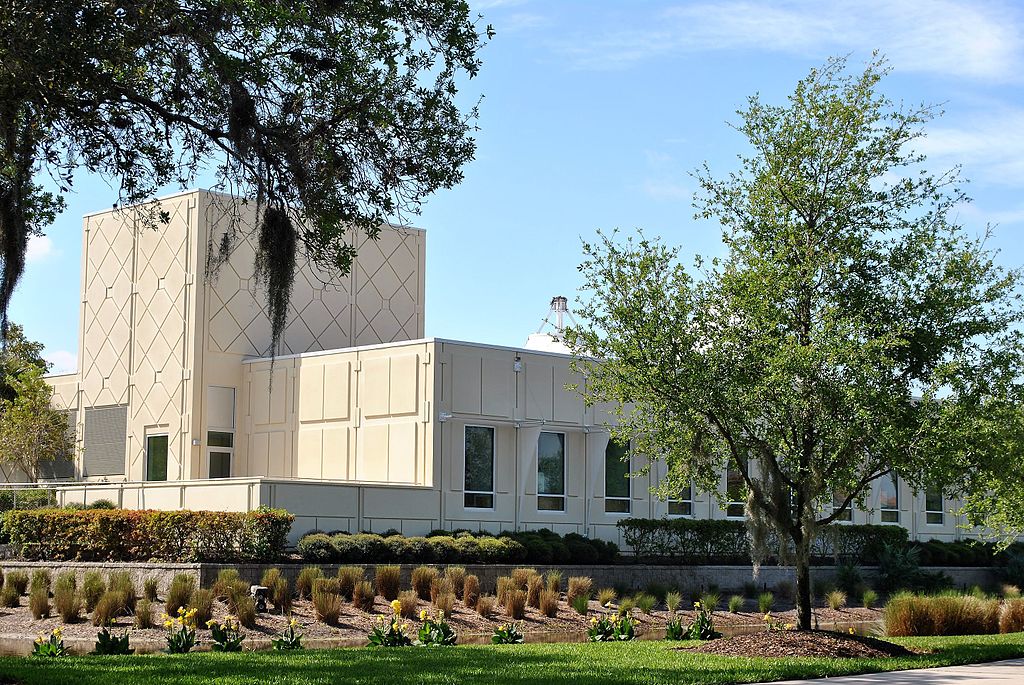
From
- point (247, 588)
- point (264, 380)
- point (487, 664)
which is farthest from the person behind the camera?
point (264, 380)

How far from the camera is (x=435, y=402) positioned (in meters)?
31.2

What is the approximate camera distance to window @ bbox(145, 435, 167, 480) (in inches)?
1511

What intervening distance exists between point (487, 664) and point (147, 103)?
7577mm

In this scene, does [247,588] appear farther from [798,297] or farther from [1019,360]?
[1019,360]

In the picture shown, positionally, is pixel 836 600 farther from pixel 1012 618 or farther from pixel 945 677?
pixel 945 677

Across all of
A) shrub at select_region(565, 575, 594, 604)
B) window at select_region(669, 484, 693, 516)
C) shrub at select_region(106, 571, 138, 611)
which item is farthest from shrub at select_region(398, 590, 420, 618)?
window at select_region(669, 484, 693, 516)

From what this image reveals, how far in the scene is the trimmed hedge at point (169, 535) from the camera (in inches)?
985

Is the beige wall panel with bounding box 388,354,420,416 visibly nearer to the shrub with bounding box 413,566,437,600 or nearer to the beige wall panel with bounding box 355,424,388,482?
the beige wall panel with bounding box 355,424,388,482

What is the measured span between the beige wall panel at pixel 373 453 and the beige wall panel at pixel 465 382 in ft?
7.24

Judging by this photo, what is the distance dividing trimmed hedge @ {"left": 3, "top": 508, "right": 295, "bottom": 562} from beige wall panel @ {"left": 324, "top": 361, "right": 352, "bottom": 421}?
765 centimetres

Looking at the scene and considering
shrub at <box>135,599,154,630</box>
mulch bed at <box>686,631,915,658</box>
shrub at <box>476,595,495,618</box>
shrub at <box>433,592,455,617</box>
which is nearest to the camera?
mulch bed at <box>686,631,915,658</box>

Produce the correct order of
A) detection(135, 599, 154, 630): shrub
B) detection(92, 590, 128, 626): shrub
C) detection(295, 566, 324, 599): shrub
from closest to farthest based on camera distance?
1. detection(135, 599, 154, 630): shrub
2. detection(92, 590, 128, 626): shrub
3. detection(295, 566, 324, 599): shrub

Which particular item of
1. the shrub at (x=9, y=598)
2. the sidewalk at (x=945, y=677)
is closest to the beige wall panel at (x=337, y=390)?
the shrub at (x=9, y=598)

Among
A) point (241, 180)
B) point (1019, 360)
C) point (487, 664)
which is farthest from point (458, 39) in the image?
point (1019, 360)
